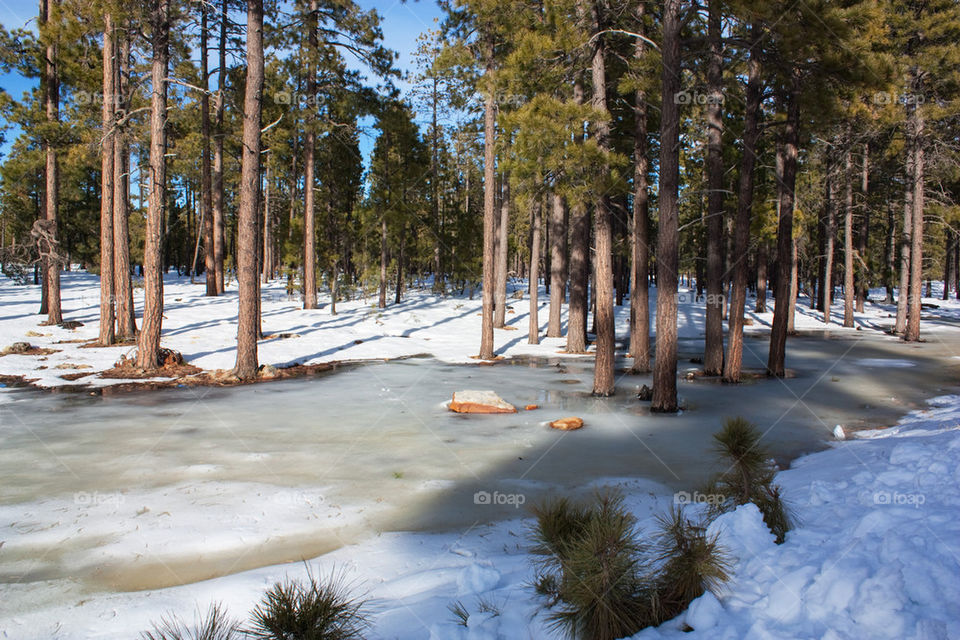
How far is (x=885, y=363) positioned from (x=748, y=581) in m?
16.4

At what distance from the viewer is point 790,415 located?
9.87 meters

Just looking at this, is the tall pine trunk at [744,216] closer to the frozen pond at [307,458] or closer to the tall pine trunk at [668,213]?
the frozen pond at [307,458]

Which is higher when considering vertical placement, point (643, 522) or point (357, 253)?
point (357, 253)

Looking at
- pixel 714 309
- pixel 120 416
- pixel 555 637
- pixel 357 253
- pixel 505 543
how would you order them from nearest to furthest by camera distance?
pixel 555 637 < pixel 505 543 < pixel 120 416 < pixel 714 309 < pixel 357 253

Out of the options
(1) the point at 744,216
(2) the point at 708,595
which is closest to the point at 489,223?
(1) the point at 744,216

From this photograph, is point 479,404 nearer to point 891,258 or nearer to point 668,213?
point 668,213

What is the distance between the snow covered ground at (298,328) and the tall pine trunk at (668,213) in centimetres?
804

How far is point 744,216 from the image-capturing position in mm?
13242

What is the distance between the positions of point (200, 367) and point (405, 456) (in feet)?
30.0

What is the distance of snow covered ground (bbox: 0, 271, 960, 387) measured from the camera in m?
15.1

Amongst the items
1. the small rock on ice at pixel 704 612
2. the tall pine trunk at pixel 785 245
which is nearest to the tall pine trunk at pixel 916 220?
the tall pine trunk at pixel 785 245

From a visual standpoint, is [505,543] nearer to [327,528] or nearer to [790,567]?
[327,528]

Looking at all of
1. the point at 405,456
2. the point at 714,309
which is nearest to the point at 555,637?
the point at 405,456

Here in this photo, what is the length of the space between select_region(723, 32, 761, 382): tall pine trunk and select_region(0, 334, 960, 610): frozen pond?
90 centimetres
